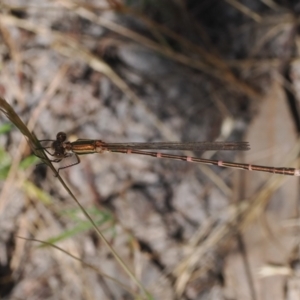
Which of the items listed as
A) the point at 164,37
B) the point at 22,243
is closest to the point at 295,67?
the point at 164,37

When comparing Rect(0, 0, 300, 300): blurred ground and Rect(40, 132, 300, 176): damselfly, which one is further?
Rect(0, 0, 300, 300): blurred ground

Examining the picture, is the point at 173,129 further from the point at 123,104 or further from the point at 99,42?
the point at 99,42

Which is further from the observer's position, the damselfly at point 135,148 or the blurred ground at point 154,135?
the blurred ground at point 154,135

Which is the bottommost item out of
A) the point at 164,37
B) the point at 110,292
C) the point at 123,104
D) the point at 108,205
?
the point at 110,292

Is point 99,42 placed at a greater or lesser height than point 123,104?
greater

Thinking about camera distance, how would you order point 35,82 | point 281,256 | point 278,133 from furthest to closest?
point 35,82 → point 278,133 → point 281,256

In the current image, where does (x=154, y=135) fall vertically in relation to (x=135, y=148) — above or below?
above

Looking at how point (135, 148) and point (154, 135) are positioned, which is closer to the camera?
point (135, 148)

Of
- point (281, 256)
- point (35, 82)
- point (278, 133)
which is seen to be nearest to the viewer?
point (281, 256)
